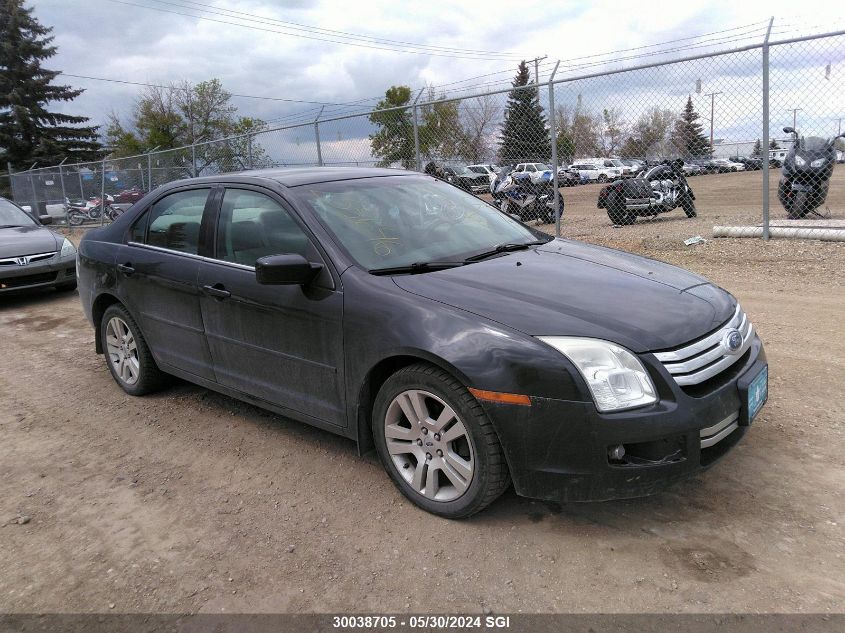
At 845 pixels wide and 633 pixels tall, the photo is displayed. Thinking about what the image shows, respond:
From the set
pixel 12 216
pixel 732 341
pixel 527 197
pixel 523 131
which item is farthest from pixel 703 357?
pixel 527 197

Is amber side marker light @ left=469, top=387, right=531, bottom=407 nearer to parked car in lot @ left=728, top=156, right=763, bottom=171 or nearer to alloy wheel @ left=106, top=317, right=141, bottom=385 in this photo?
alloy wheel @ left=106, top=317, right=141, bottom=385

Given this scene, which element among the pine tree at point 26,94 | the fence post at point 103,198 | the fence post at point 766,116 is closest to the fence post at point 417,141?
the fence post at point 766,116

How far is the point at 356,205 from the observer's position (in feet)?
12.1

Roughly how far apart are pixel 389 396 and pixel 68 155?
4897cm

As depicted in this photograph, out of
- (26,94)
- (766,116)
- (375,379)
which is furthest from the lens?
(26,94)

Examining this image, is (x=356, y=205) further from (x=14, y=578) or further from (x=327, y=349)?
(x=14, y=578)

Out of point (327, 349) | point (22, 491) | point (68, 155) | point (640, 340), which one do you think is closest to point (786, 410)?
point (640, 340)

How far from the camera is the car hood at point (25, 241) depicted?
27.5 feet

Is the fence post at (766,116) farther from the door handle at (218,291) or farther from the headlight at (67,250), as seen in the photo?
the headlight at (67,250)

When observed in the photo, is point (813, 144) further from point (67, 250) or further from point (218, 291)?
point (67, 250)

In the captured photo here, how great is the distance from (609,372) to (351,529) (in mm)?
1343

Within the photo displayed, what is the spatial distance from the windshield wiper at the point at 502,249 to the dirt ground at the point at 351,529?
122 centimetres

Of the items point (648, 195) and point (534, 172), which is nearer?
point (648, 195)

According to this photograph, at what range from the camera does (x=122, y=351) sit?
15.8ft
